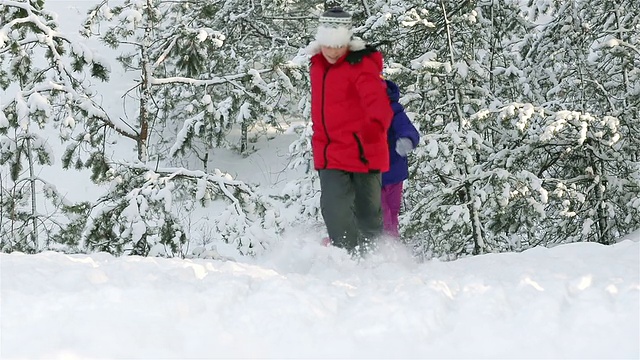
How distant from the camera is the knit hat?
4.72 meters

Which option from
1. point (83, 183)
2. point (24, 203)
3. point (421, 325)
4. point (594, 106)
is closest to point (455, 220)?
point (594, 106)

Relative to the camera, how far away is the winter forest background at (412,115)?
6.21 meters

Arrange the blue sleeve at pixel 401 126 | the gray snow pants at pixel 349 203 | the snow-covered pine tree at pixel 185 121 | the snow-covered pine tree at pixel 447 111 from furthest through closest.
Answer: the snow-covered pine tree at pixel 447 111 → the snow-covered pine tree at pixel 185 121 → the blue sleeve at pixel 401 126 → the gray snow pants at pixel 349 203

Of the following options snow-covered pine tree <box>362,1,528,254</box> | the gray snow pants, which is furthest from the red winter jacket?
snow-covered pine tree <box>362,1,528,254</box>

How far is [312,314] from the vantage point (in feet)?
10.5

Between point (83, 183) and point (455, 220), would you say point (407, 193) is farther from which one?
point (83, 183)

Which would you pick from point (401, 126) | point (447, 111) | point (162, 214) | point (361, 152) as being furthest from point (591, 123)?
point (162, 214)

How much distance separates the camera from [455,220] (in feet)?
22.8

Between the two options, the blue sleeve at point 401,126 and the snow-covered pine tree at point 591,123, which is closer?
the blue sleeve at point 401,126

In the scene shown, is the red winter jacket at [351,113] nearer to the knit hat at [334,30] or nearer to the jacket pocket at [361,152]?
the jacket pocket at [361,152]

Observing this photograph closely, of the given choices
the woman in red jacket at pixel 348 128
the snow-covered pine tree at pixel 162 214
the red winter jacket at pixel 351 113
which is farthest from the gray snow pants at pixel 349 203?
the snow-covered pine tree at pixel 162 214

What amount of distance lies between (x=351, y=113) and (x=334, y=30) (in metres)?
0.62

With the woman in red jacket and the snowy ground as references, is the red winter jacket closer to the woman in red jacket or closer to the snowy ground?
the woman in red jacket

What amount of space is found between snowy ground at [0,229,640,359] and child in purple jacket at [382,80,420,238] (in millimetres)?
1383
